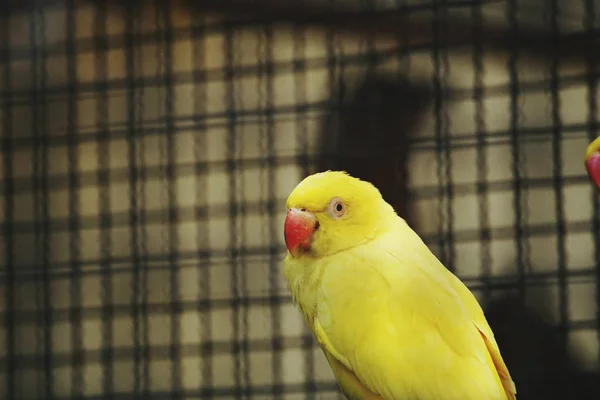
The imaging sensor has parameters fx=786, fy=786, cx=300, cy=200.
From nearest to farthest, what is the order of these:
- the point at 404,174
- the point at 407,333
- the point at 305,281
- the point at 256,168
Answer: the point at 407,333
the point at 305,281
the point at 404,174
the point at 256,168

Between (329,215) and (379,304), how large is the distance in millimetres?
117

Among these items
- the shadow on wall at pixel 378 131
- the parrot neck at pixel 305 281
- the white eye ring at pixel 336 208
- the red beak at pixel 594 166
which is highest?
the shadow on wall at pixel 378 131

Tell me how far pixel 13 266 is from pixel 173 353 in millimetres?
400

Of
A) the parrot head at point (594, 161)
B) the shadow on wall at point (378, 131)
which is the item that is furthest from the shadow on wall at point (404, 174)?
the parrot head at point (594, 161)

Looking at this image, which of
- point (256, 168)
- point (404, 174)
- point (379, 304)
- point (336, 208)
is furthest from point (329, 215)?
point (256, 168)

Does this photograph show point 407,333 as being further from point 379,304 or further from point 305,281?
point 305,281

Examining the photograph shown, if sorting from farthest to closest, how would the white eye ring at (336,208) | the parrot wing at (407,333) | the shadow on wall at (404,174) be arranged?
1. the shadow on wall at (404,174)
2. the white eye ring at (336,208)
3. the parrot wing at (407,333)

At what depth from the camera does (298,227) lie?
80 cm

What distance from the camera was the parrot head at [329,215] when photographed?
2.64ft

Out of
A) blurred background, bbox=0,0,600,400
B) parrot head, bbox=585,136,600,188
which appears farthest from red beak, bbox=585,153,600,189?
blurred background, bbox=0,0,600,400

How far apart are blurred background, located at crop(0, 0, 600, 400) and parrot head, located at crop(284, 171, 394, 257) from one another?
563 millimetres

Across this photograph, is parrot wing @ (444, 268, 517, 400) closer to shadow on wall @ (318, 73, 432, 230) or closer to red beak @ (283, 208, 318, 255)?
red beak @ (283, 208, 318, 255)

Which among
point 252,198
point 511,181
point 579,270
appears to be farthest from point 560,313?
point 252,198

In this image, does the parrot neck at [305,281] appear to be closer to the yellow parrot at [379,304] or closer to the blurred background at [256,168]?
the yellow parrot at [379,304]
